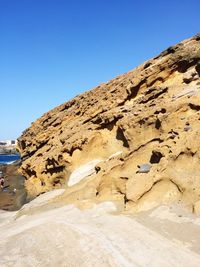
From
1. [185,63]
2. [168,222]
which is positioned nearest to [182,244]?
[168,222]

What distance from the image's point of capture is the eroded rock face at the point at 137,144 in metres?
15.2

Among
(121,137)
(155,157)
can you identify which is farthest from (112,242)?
(121,137)

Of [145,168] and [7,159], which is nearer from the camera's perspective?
[145,168]

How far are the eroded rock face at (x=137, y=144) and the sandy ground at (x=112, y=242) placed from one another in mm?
1205

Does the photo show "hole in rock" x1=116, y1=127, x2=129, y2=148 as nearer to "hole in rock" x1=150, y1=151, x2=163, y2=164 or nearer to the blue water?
"hole in rock" x1=150, y1=151, x2=163, y2=164

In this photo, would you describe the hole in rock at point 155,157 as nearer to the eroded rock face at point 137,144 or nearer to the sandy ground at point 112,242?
the eroded rock face at point 137,144

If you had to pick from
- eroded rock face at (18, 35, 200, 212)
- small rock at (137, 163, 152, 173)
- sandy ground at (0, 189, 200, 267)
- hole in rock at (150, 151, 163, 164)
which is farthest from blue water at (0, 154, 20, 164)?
sandy ground at (0, 189, 200, 267)

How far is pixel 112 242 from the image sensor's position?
Answer: 11.3 m

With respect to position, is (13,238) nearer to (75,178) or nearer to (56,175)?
(75,178)

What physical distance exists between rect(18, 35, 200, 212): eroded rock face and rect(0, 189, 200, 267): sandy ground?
121 centimetres

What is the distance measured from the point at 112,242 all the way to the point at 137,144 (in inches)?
426

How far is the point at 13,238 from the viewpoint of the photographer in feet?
43.1

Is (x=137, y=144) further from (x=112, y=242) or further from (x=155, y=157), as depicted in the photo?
(x=112, y=242)

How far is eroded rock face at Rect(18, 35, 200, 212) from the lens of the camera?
1522 centimetres
